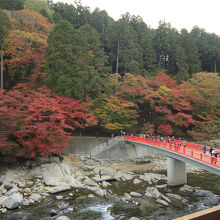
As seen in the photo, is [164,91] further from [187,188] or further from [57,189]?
[57,189]

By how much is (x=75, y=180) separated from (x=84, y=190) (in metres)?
1.81

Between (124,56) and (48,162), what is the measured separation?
2539 cm

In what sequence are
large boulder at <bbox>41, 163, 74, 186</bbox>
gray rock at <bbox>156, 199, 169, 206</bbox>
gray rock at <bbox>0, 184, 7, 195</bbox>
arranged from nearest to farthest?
gray rock at <bbox>156, 199, 169, 206</bbox>
gray rock at <bbox>0, 184, 7, 195</bbox>
large boulder at <bbox>41, 163, 74, 186</bbox>

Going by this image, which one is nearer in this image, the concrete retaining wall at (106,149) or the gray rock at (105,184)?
the gray rock at (105,184)

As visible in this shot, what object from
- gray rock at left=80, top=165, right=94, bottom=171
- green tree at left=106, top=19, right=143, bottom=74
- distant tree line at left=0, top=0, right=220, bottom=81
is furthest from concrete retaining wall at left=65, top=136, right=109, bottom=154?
green tree at left=106, top=19, right=143, bottom=74

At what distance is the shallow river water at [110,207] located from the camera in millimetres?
12328

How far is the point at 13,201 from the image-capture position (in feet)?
42.2

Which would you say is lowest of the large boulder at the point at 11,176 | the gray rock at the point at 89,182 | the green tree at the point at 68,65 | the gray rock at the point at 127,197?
the gray rock at the point at 127,197

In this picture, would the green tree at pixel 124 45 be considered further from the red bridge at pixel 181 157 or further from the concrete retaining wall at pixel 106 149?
the red bridge at pixel 181 157

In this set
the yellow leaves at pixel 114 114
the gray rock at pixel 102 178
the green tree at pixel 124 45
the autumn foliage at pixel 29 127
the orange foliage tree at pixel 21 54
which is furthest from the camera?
the green tree at pixel 124 45

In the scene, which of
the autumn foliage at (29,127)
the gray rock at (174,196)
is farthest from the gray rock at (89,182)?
the gray rock at (174,196)

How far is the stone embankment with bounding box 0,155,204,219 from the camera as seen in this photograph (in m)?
14.5

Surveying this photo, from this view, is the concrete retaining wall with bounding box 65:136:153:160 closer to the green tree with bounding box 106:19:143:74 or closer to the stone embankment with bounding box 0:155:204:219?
the stone embankment with bounding box 0:155:204:219

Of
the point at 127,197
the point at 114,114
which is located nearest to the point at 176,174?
the point at 127,197
